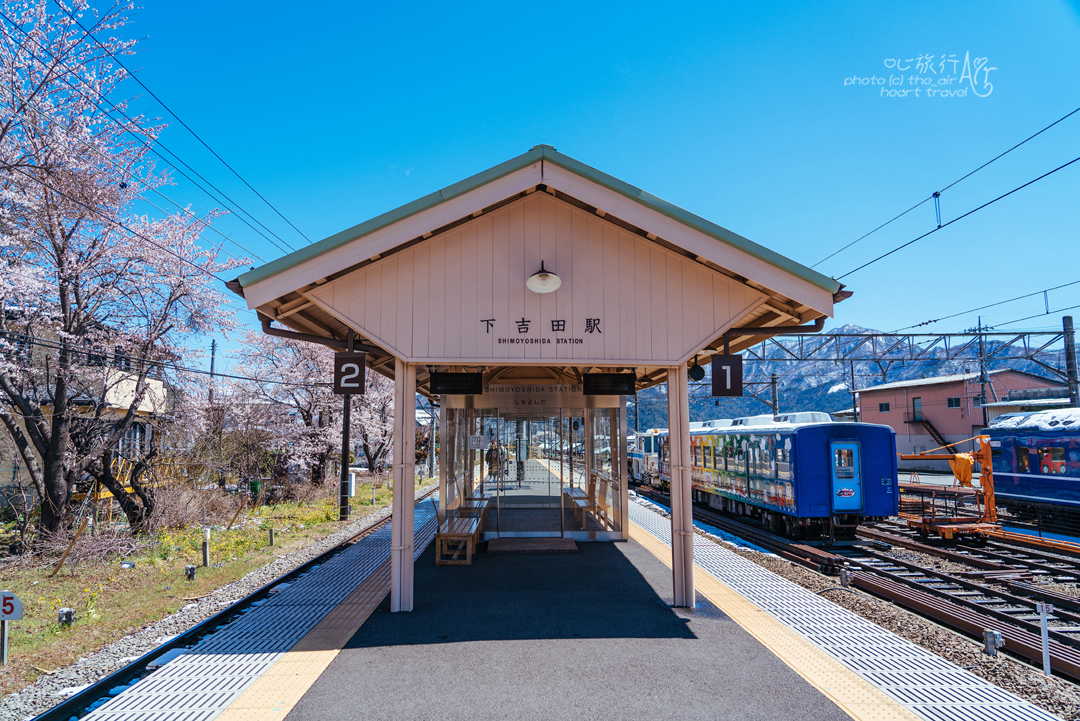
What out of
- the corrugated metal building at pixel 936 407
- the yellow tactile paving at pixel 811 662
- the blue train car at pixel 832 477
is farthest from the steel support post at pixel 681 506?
the corrugated metal building at pixel 936 407

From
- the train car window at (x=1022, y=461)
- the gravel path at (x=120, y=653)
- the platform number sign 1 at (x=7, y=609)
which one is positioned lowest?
the gravel path at (x=120, y=653)

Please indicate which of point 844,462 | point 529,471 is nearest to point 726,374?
point 529,471

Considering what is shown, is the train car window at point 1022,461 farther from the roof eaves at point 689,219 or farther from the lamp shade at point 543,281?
the lamp shade at point 543,281

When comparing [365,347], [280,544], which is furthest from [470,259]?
[280,544]

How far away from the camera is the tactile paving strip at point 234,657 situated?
425cm

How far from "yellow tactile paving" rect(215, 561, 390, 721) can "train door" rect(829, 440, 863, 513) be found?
9.45m

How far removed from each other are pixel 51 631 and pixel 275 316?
4.17 metres

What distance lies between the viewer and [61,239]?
10930mm

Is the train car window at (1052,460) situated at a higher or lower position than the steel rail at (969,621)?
higher

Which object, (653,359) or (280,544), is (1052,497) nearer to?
(653,359)

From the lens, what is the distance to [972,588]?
8.63 metres

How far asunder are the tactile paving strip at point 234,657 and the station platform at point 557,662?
19 mm

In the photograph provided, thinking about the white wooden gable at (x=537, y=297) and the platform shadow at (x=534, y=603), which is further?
the white wooden gable at (x=537, y=297)

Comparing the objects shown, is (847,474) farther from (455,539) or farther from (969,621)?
(455,539)
